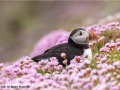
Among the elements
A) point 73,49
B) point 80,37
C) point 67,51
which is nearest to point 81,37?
point 80,37

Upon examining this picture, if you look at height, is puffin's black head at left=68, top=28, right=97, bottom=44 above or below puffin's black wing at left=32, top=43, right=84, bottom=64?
above

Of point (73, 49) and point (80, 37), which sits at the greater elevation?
point (80, 37)

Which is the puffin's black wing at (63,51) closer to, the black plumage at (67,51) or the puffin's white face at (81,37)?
the black plumage at (67,51)

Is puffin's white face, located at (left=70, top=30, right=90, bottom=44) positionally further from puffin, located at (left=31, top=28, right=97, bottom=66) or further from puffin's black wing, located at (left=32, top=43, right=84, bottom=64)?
puffin's black wing, located at (left=32, top=43, right=84, bottom=64)

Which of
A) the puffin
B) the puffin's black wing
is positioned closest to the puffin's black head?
the puffin

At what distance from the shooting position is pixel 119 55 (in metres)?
9.77

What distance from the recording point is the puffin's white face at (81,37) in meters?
10.0

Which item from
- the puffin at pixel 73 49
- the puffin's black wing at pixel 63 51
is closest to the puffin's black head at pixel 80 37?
the puffin at pixel 73 49

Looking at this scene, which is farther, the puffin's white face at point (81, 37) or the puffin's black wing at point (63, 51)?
the puffin's white face at point (81, 37)

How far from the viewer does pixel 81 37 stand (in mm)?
10016

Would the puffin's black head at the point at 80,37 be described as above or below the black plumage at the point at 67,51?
above

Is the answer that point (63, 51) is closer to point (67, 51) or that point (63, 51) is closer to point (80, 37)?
point (67, 51)

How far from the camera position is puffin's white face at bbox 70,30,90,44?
10.0 m

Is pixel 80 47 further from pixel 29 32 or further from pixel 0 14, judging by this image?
pixel 0 14
